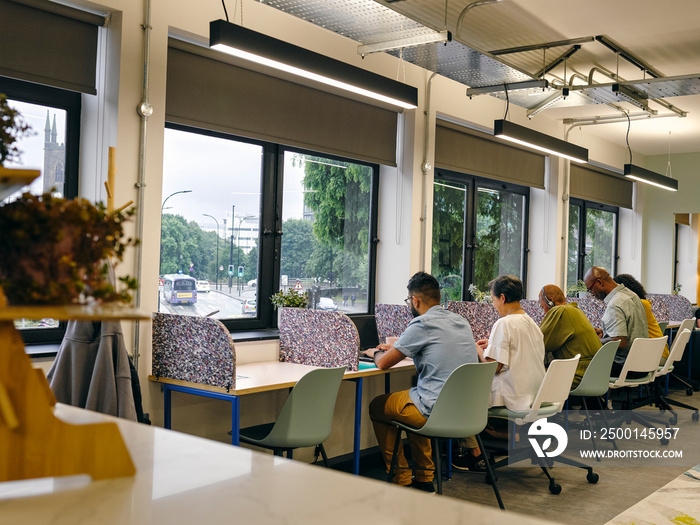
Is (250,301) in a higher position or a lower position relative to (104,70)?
lower

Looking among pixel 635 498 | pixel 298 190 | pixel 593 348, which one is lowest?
pixel 635 498

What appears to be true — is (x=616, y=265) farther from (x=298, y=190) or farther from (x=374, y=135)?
(x=298, y=190)

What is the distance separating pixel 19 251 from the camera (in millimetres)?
868

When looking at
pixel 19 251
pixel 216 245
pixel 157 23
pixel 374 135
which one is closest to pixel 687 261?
pixel 374 135

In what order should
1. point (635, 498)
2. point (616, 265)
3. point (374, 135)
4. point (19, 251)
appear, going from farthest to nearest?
point (616, 265) < point (374, 135) < point (635, 498) < point (19, 251)

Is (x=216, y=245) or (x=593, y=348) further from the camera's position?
(x=593, y=348)

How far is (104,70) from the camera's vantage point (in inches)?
126

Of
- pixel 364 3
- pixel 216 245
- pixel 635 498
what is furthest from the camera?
pixel 216 245

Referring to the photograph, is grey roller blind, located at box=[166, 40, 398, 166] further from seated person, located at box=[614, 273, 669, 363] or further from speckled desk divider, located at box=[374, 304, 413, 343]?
seated person, located at box=[614, 273, 669, 363]

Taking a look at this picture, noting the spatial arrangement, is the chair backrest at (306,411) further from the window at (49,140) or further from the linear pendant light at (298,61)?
the linear pendant light at (298,61)

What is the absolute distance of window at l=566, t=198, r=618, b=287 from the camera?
25.5ft

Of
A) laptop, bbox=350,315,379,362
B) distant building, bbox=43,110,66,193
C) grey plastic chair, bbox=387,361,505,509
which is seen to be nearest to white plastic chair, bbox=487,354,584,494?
grey plastic chair, bbox=387,361,505,509

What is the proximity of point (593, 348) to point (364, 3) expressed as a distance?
262cm

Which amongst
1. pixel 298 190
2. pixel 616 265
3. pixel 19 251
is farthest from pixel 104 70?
pixel 616 265
